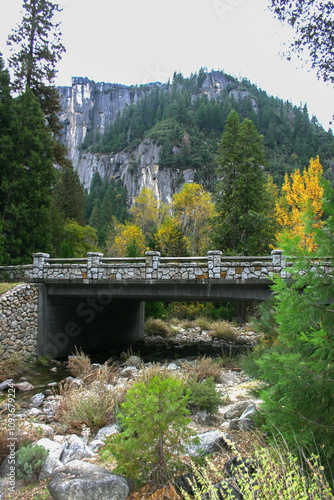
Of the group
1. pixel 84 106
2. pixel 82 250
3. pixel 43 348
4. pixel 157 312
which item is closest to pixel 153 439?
pixel 43 348

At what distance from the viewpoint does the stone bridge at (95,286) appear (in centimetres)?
1333

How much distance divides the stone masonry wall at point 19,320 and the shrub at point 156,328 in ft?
31.8

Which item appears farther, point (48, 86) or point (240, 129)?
point (240, 129)

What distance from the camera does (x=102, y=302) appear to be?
1816 cm

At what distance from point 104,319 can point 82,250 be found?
10.9 m

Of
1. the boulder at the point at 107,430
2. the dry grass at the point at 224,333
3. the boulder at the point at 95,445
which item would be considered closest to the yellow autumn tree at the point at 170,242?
the dry grass at the point at 224,333

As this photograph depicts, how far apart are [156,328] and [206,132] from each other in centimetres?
7744

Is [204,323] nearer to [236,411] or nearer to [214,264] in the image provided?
[214,264]

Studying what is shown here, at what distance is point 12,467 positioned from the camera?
16.0 feet

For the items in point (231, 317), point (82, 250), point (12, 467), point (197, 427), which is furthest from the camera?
point (82, 250)

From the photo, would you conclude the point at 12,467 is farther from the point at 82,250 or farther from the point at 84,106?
the point at 84,106

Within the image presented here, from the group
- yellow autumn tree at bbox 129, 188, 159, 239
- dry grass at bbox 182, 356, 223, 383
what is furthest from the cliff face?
dry grass at bbox 182, 356, 223, 383

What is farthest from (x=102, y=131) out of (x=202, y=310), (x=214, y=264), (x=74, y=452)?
(x=74, y=452)

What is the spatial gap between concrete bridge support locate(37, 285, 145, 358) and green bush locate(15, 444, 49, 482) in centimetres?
1023
